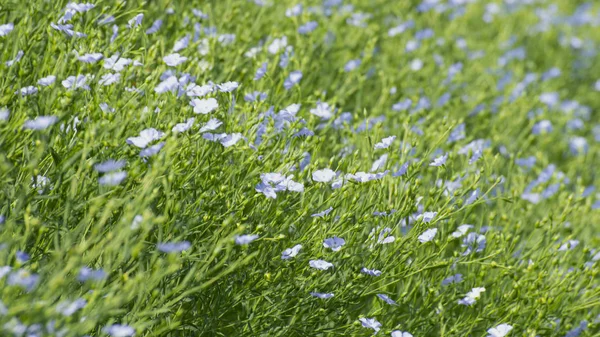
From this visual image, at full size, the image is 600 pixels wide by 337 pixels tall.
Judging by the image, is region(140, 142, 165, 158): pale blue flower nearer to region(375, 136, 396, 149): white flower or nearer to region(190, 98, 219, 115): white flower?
region(190, 98, 219, 115): white flower

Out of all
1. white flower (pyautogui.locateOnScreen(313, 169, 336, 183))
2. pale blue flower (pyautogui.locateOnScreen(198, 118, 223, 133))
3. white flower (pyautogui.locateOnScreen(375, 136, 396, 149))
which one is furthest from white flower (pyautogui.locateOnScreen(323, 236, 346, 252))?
pale blue flower (pyautogui.locateOnScreen(198, 118, 223, 133))

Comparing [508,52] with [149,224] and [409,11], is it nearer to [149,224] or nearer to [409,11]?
[409,11]

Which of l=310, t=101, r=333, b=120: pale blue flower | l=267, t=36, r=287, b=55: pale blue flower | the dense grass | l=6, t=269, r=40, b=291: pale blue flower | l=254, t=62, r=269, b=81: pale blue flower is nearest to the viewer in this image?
l=6, t=269, r=40, b=291: pale blue flower

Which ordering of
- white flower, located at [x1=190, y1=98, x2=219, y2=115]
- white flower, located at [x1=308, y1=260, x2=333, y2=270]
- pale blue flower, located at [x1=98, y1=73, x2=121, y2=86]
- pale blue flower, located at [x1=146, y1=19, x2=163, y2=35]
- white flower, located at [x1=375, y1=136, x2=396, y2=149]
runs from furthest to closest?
pale blue flower, located at [x1=146, y1=19, x2=163, y2=35] → white flower, located at [x1=375, y1=136, x2=396, y2=149] → pale blue flower, located at [x1=98, y1=73, x2=121, y2=86] → white flower, located at [x1=190, y1=98, x2=219, y2=115] → white flower, located at [x1=308, y1=260, x2=333, y2=270]

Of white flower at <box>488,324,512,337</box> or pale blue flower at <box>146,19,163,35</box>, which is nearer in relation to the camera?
white flower at <box>488,324,512,337</box>

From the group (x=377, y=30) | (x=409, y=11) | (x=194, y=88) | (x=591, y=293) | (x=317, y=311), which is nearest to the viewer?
(x=317, y=311)

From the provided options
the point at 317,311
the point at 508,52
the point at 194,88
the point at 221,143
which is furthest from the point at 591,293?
the point at 508,52

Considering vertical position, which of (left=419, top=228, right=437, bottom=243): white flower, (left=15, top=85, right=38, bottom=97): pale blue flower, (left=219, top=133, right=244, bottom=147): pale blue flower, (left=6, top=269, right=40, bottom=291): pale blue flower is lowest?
(left=419, top=228, right=437, bottom=243): white flower
